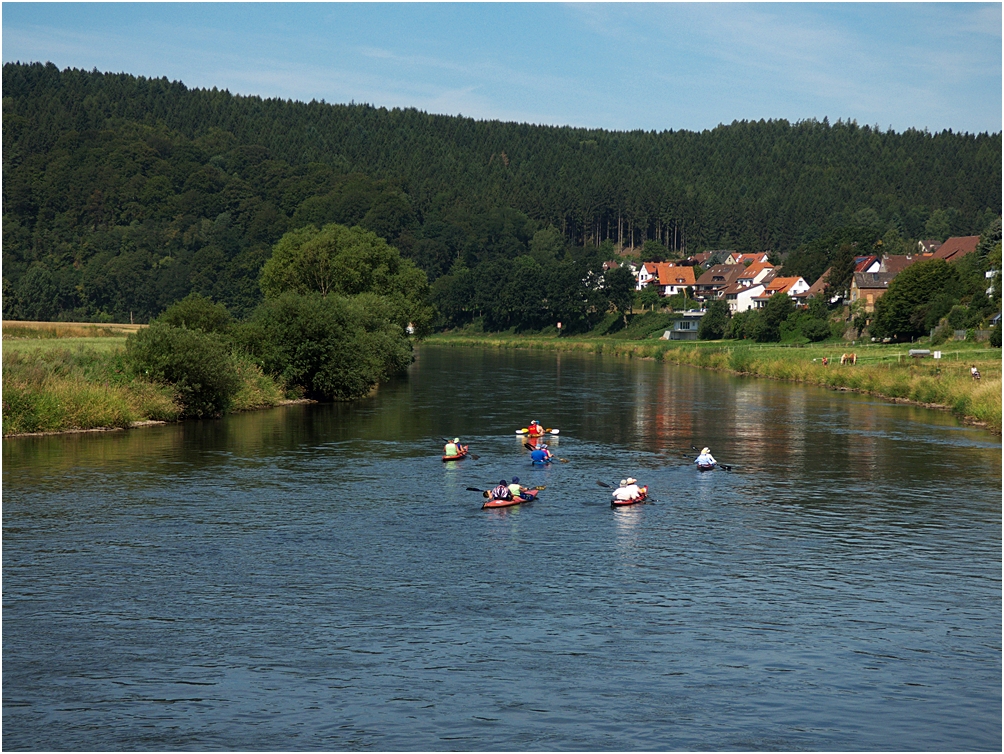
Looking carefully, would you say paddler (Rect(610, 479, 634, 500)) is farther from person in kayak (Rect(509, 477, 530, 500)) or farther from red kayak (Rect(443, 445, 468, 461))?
red kayak (Rect(443, 445, 468, 461))

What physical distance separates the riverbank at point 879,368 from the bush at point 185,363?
4835 cm

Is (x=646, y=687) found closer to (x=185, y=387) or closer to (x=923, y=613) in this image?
(x=923, y=613)

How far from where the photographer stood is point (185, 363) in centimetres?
6562

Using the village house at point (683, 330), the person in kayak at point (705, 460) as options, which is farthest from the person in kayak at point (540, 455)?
the village house at point (683, 330)

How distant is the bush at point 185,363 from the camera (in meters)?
65.0

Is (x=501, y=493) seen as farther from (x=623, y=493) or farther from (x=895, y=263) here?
(x=895, y=263)

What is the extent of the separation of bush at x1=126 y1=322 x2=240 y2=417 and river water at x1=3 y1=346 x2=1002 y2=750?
10.0 metres

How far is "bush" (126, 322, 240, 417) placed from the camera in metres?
65.0

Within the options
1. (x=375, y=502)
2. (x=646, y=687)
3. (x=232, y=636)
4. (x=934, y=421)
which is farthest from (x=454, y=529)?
(x=934, y=421)

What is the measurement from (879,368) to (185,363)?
59.6 m

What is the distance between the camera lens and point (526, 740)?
2033 centimetres

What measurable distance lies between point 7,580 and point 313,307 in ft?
168

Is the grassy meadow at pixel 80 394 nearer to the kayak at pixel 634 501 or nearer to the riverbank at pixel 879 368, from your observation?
the kayak at pixel 634 501

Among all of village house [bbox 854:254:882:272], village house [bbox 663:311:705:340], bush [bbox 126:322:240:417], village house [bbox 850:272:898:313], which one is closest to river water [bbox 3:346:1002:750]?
bush [bbox 126:322:240:417]
